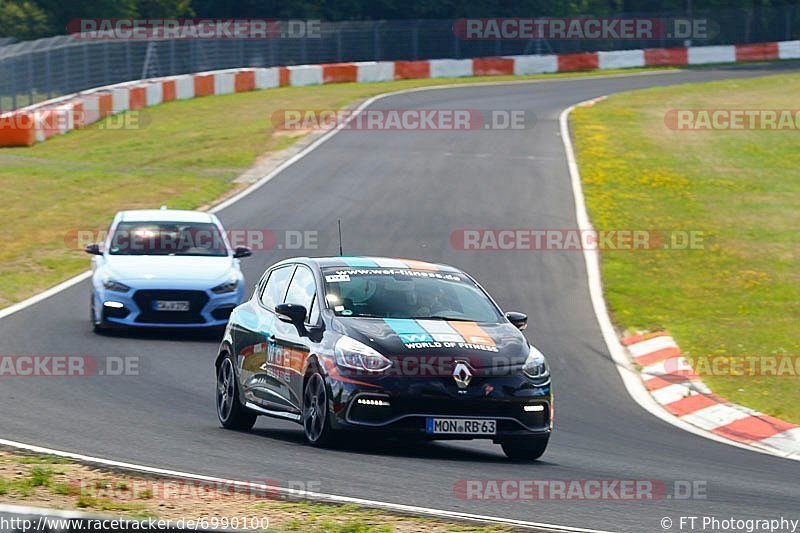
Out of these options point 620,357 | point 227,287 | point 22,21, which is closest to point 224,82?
point 22,21

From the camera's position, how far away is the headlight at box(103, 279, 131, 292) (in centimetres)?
1752

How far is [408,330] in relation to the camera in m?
10.8

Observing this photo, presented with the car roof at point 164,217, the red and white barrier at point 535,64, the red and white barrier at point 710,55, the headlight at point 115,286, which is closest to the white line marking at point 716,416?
the headlight at point 115,286

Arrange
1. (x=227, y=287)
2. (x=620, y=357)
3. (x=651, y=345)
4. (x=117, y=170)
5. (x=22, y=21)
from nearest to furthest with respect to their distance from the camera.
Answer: (x=620, y=357) → (x=651, y=345) → (x=227, y=287) → (x=117, y=170) → (x=22, y=21)

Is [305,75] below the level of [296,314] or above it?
below

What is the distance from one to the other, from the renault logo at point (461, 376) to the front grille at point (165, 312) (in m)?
7.68

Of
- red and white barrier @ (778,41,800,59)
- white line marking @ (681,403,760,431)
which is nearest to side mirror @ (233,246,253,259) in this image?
white line marking @ (681,403,760,431)

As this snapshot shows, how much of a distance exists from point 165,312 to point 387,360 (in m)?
7.60

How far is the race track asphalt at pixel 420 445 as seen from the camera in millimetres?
9242

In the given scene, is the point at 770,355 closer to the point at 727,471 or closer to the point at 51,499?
the point at 727,471

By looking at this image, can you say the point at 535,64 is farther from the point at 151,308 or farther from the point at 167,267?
the point at 151,308

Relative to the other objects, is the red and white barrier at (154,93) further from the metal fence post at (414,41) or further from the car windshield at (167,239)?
the car windshield at (167,239)

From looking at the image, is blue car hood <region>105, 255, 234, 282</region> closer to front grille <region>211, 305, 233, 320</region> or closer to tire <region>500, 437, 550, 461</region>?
front grille <region>211, 305, 233, 320</region>

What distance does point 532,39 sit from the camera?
66.8 meters
